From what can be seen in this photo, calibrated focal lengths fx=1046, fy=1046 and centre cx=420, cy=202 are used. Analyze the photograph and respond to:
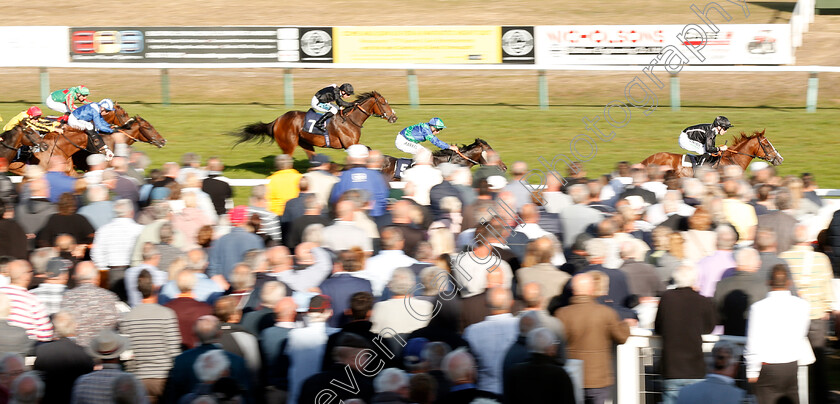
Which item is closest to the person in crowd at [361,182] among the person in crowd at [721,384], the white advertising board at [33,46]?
the person in crowd at [721,384]

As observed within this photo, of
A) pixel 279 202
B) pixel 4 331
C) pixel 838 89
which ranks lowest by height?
pixel 4 331

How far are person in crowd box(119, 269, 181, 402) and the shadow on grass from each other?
8131 millimetres

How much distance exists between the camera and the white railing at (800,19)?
66.6 feet

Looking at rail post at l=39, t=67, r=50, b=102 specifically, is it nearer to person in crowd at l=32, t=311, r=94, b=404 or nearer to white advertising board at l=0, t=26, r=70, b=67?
white advertising board at l=0, t=26, r=70, b=67

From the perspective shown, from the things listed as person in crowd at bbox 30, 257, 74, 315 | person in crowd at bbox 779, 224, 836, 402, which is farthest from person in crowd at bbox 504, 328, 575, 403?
person in crowd at bbox 30, 257, 74, 315

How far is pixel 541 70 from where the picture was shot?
17.4 meters

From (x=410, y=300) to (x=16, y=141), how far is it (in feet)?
Result: 28.6

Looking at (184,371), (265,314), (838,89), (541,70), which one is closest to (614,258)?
(265,314)

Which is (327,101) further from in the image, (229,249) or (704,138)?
(229,249)

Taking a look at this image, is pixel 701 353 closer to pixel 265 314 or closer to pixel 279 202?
pixel 265 314

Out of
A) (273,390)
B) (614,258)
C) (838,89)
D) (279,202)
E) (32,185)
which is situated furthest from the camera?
(838,89)

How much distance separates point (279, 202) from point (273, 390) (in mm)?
3785

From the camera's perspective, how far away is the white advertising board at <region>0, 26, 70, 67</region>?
19094 mm

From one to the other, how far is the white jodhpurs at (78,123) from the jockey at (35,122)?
0.18m
